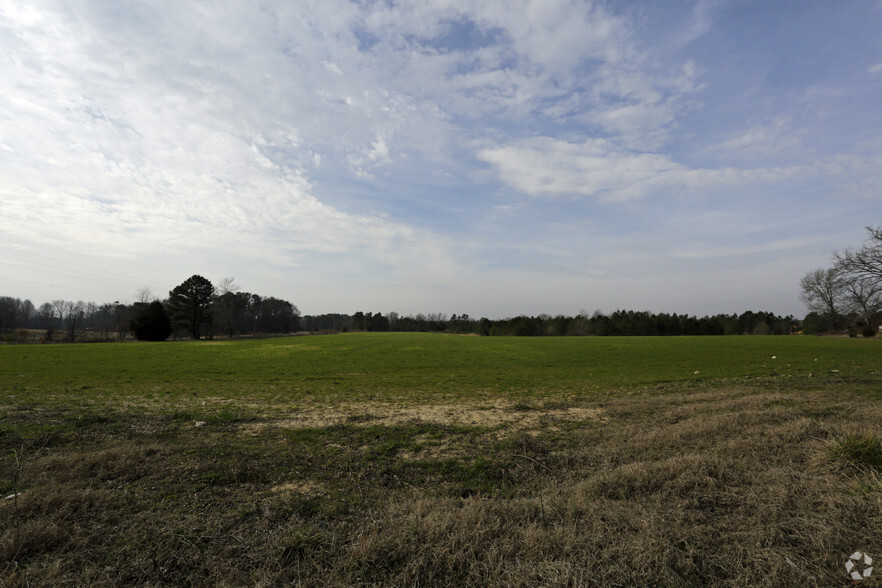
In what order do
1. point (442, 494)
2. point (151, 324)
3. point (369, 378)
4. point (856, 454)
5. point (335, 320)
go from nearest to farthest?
point (856, 454) < point (442, 494) < point (369, 378) < point (151, 324) < point (335, 320)

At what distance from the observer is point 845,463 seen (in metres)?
5.00

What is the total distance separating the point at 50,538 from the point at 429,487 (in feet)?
14.7

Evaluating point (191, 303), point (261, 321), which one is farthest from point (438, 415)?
point (261, 321)

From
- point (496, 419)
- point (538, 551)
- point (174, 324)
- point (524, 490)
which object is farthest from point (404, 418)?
point (174, 324)

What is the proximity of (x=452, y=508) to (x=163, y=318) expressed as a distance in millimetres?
85401

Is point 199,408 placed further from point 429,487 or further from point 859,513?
point 859,513

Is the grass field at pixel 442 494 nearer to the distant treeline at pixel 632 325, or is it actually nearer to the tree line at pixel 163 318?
the tree line at pixel 163 318

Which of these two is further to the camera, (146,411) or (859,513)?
(146,411)

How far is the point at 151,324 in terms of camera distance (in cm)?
6944

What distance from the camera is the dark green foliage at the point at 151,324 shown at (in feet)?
227

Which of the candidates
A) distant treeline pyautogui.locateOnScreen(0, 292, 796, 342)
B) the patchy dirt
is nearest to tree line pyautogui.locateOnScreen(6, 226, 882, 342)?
distant treeline pyautogui.locateOnScreen(0, 292, 796, 342)

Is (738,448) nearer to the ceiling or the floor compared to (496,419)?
nearer to the ceiling

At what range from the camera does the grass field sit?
10.9 feet

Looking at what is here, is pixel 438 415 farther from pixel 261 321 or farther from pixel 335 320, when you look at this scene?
pixel 335 320
